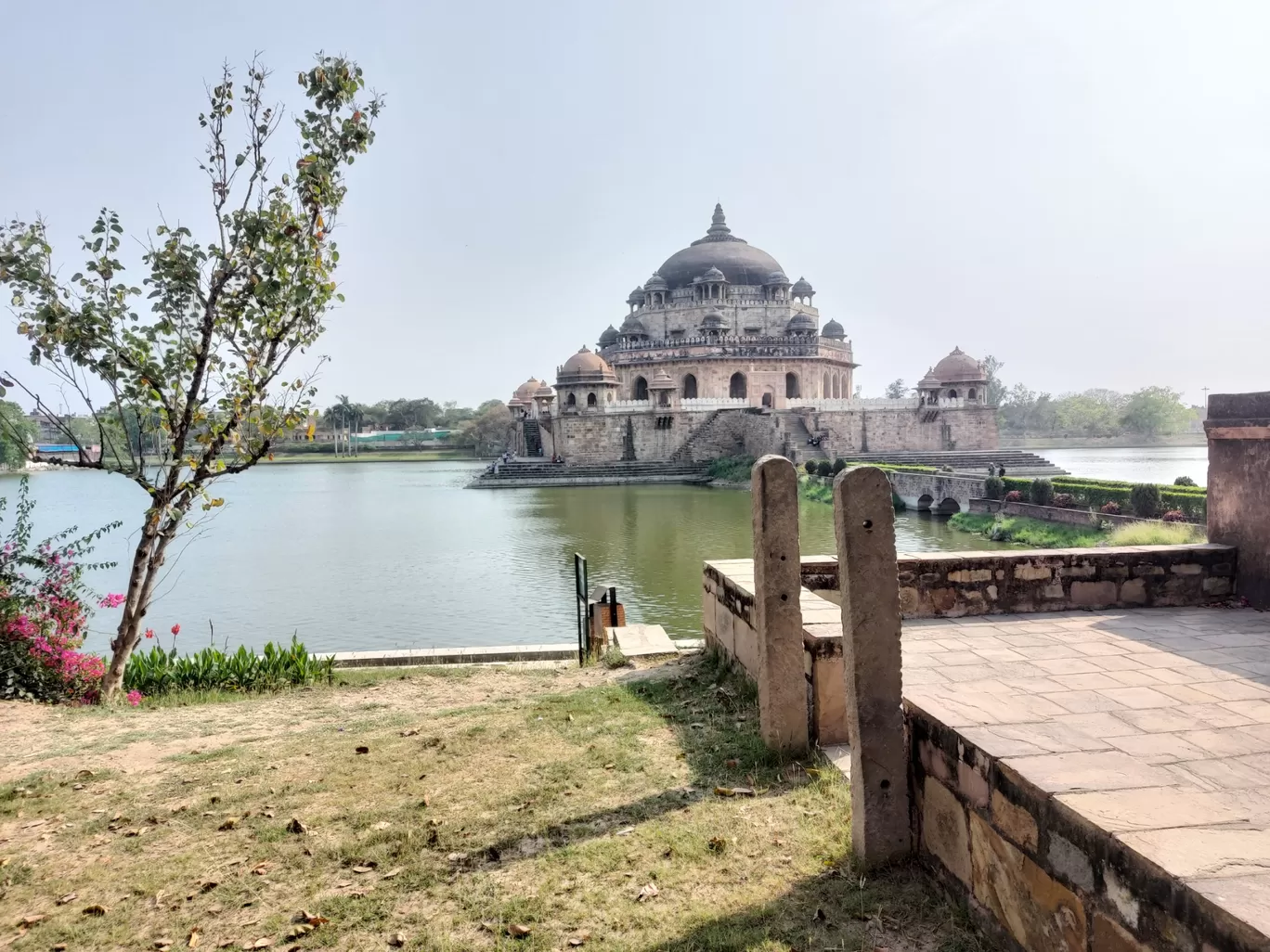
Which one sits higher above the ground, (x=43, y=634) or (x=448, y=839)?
(x=43, y=634)

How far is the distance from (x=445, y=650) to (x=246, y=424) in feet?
8.48

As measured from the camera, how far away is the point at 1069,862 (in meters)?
1.91

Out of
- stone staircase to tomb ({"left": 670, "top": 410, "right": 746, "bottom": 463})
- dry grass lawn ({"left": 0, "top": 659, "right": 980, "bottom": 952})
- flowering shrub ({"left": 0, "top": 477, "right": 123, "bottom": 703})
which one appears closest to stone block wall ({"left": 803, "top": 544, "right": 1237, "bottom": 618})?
dry grass lawn ({"left": 0, "top": 659, "right": 980, "bottom": 952})

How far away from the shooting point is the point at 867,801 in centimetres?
261

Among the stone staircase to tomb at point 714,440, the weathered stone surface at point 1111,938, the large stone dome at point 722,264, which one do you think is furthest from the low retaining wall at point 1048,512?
the large stone dome at point 722,264

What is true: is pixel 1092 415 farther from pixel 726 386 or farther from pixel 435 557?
pixel 435 557

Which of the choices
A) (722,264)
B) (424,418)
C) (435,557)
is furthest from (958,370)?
(424,418)

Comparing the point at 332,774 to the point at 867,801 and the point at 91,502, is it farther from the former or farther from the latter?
the point at 91,502

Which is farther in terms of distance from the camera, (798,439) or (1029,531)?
(798,439)

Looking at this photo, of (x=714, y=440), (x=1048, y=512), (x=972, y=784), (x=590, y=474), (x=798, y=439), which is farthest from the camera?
(x=714, y=440)

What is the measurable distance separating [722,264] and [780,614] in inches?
1618

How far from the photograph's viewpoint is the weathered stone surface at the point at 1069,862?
6.07 ft

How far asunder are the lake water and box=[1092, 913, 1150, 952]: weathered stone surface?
504 cm

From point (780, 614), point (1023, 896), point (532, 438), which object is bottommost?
point (1023, 896)
